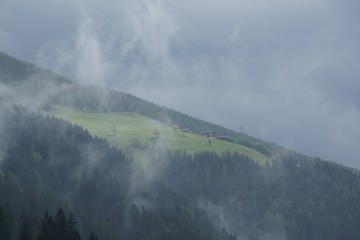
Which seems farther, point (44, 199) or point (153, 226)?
point (153, 226)

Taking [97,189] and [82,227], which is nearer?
[82,227]

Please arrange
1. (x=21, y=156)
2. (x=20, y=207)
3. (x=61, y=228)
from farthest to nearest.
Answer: (x=21, y=156) → (x=20, y=207) → (x=61, y=228)

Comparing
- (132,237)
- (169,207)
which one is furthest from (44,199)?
(169,207)

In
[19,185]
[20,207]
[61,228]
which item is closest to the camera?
[61,228]

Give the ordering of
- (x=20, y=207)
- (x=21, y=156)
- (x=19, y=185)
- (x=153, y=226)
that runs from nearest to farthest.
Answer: (x=20, y=207) < (x=19, y=185) < (x=153, y=226) < (x=21, y=156)

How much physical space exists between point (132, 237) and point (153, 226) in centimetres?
1579

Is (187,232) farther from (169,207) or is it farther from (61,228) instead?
(61,228)

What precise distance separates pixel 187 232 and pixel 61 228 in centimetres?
8746

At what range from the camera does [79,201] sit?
179 m

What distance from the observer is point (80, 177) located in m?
197

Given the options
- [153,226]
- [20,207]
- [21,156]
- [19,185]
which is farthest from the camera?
[21,156]

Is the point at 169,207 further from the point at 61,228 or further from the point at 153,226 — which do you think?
the point at 61,228

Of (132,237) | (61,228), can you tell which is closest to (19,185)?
(132,237)

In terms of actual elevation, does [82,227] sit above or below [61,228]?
below
